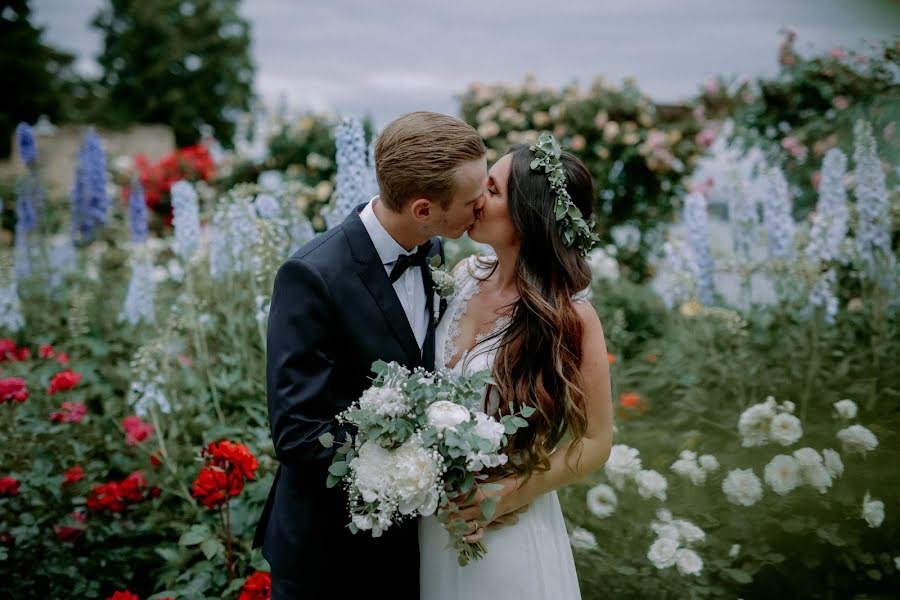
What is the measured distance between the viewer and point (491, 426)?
5.61 feet

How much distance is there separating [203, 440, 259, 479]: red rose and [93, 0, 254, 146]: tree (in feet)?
88.0

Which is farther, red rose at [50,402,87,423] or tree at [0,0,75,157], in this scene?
tree at [0,0,75,157]

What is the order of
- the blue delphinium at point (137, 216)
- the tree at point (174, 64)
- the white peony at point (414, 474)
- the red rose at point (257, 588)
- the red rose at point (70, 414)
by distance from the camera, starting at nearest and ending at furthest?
the white peony at point (414, 474) → the red rose at point (257, 588) → the red rose at point (70, 414) → the blue delphinium at point (137, 216) → the tree at point (174, 64)

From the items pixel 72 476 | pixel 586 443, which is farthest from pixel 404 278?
pixel 72 476

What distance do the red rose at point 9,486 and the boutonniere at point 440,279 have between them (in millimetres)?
1966

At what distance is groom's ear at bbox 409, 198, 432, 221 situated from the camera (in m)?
1.93

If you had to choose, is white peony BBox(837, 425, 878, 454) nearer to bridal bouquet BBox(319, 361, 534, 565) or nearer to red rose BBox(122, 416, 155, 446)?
bridal bouquet BBox(319, 361, 534, 565)

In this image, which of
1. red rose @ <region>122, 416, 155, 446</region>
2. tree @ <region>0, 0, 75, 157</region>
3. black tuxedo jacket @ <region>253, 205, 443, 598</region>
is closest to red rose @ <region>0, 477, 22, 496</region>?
red rose @ <region>122, 416, 155, 446</region>

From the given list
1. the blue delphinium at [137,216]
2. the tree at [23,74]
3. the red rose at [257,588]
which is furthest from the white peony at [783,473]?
the tree at [23,74]

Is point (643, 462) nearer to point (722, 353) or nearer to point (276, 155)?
point (722, 353)

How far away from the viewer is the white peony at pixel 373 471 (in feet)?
5.40

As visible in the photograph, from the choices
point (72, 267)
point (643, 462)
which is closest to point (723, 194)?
point (643, 462)

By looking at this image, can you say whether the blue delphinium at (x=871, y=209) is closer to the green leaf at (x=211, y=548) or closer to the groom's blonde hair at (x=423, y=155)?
the groom's blonde hair at (x=423, y=155)

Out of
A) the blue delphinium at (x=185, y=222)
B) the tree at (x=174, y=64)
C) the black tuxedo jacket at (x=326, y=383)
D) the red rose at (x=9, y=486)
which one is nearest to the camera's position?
the black tuxedo jacket at (x=326, y=383)
